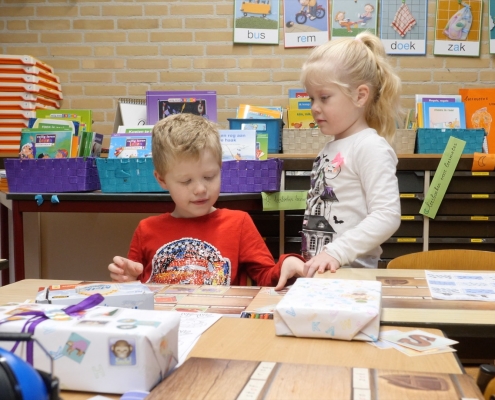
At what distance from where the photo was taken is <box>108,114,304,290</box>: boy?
149 cm

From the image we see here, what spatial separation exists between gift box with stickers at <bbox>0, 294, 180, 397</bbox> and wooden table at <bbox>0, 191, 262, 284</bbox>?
65.1 inches

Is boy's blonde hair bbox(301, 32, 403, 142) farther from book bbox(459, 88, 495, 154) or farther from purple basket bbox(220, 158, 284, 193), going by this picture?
book bbox(459, 88, 495, 154)

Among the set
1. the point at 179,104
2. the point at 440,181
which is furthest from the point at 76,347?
the point at 440,181

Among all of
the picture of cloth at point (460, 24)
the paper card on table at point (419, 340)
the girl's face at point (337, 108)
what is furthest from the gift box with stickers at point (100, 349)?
the picture of cloth at point (460, 24)

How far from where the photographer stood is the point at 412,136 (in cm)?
313

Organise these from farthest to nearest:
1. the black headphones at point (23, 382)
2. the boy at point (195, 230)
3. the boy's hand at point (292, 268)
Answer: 1. the boy at point (195, 230)
2. the boy's hand at point (292, 268)
3. the black headphones at point (23, 382)

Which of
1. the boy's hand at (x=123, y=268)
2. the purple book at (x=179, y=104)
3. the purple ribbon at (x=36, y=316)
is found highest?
the purple book at (x=179, y=104)

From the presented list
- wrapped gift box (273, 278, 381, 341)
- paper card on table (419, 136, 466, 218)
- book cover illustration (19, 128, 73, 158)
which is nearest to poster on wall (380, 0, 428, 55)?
paper card on table (419, 136, 466, 218)

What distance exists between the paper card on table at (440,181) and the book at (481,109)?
0.41 metres

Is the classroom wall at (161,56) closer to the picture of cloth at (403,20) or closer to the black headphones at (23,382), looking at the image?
the picture of cloth at (403,20)

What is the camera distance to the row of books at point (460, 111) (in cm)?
327

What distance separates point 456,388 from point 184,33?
3.52 metres

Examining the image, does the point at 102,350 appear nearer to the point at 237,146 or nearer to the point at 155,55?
the point at 237,146

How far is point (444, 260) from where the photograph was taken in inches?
65.1
